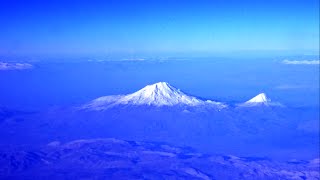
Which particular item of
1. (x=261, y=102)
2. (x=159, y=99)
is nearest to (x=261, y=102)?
(x=261, y=102)

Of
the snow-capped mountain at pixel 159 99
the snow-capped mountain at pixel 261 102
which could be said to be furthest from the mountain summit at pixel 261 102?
the snow-capped mountain at pixel 159 99

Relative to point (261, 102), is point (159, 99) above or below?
above

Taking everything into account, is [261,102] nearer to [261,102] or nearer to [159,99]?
[261,102]

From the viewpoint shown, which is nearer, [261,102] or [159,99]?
[159,99]

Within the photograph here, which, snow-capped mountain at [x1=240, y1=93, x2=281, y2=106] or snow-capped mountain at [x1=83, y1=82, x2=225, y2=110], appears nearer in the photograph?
snow-capped mountain at [x1=83, y1=82, x2=225, y2=110]

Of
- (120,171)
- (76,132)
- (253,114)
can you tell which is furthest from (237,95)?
(120,171)

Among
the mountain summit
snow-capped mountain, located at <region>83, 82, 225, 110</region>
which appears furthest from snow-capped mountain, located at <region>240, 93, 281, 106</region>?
snow-capped mountain, located at <region>83, 82, 225, 110</region>

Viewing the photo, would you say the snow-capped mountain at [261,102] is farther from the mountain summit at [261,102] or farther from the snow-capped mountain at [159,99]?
the snow-capped mountain at [159,99]

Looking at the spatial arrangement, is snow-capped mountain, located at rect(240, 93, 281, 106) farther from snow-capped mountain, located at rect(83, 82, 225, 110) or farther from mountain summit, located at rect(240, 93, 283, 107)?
snow-capped mountain, located at rect(83, 82, 225, 110)
